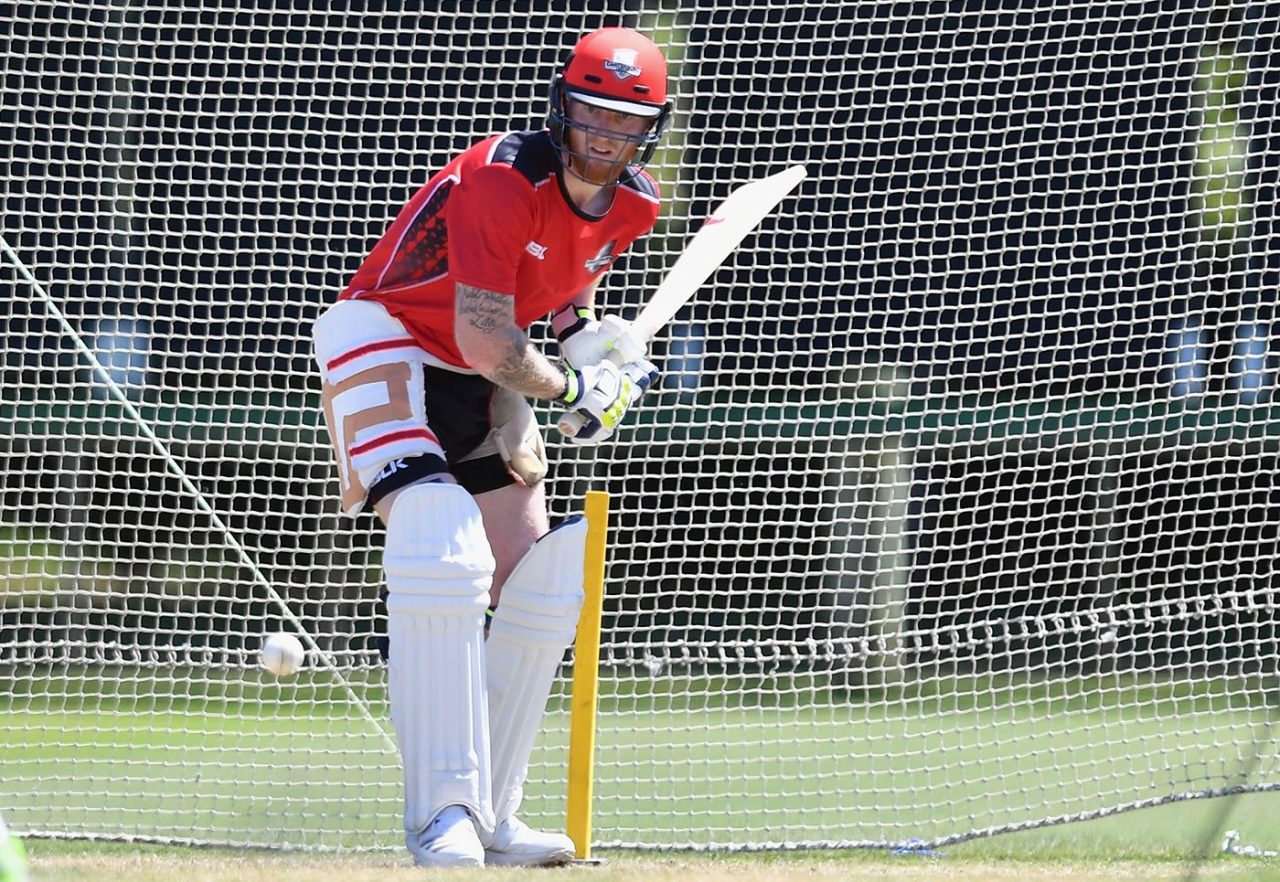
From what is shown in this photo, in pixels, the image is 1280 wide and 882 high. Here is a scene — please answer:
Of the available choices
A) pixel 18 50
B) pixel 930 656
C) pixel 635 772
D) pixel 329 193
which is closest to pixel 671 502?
pixel 930 656

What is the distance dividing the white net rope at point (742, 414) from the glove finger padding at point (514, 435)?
1.57 metres

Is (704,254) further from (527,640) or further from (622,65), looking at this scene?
(527,640)

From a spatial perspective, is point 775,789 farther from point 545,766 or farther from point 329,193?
point 329,193

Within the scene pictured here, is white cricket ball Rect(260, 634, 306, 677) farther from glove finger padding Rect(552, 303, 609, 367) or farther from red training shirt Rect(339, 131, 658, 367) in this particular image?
glove finger padding Rect(552, 303, 609, 367)

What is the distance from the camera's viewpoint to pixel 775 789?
18.6 feet

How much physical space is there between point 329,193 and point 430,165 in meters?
1.23

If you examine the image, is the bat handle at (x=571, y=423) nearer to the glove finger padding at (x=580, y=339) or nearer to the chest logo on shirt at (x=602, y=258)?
the glove finger padding at (x=580, y=339)

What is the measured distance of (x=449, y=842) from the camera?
337 centimetres

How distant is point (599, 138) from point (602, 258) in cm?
47

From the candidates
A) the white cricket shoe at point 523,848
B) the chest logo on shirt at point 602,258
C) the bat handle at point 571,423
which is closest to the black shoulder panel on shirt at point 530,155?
the chest logo on shirt at point 602,258

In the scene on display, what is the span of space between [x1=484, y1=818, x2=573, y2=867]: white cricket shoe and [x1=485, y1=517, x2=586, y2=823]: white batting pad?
53 millimetres

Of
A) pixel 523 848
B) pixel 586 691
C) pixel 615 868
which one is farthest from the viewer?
pixel 586 691

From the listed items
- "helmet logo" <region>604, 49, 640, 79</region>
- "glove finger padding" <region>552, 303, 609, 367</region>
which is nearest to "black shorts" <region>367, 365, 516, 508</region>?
"glove finger padding" <region>552, 303, 609, 367</region>

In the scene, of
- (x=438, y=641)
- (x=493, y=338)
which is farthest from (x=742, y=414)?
(x=438, y=641)
